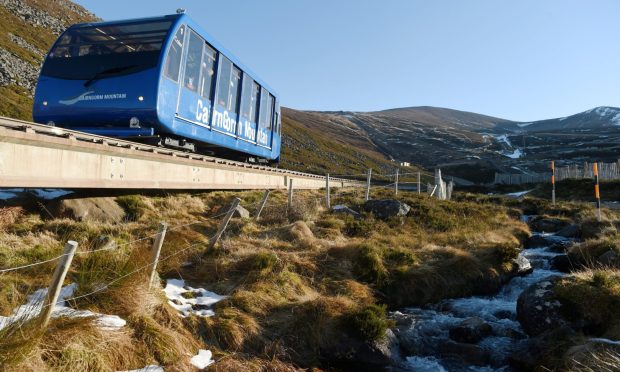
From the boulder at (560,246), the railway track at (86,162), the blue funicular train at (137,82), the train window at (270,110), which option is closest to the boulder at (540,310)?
the boulder at (560,246)

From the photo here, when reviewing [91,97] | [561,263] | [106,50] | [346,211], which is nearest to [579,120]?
[561,263]

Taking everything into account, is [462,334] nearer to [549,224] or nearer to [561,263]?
[561,263]

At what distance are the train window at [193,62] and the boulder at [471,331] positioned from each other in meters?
7.89

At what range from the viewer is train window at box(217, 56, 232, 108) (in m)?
11.8

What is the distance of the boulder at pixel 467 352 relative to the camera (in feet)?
20.1

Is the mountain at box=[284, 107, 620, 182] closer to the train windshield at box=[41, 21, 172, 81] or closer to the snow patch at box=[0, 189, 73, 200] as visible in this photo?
the train windshield at box=[41, 21, 172, 81]

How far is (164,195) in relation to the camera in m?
12.5

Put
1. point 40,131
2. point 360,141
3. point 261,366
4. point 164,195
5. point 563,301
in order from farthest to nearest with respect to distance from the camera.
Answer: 1. point 360,141
2. point 164,195
3. point 563,301
4. point 40,131
5. point 261,366

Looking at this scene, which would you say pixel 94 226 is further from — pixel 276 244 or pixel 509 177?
pixel 509 177

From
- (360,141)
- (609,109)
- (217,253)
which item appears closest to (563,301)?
(217,253)

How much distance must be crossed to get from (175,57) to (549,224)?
46.8 feet

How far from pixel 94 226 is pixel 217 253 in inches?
106

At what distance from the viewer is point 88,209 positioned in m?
9.53

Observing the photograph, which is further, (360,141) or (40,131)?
(360,141)
